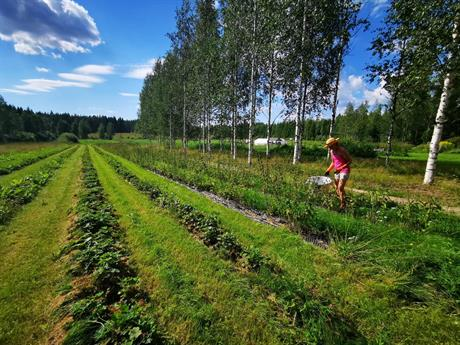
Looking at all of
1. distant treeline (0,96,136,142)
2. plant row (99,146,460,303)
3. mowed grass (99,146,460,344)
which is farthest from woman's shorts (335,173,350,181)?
distant treeline (0,96,136,142)

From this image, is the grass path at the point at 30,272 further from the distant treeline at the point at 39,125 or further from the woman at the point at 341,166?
the distant treeline at the point at 39,125

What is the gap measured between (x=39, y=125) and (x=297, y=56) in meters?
106

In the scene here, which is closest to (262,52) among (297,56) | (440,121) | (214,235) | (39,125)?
(297,56)

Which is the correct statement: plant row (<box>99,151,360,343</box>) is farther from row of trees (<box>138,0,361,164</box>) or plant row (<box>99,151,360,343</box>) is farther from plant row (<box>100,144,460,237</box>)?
row of trees (<box>138,0,361,164</box>)

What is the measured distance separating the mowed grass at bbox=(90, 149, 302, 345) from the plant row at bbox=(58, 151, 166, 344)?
296 mm

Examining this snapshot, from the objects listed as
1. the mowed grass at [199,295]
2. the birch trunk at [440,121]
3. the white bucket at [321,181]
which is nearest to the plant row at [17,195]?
the mowed grass at [199,295]

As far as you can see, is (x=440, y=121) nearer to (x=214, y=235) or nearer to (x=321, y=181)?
(x=321, y=181)

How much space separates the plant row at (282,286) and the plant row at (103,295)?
5.94 feet

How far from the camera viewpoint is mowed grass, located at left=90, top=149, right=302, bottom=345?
3197 millimetres

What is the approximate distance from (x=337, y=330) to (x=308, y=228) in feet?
12.4

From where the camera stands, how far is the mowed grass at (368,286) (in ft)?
10.6

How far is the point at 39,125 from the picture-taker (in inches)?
3548

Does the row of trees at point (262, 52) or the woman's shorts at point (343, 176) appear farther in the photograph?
the row of trees at point (262, 52)

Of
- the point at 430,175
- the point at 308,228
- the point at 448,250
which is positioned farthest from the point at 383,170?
the point at 448,250
